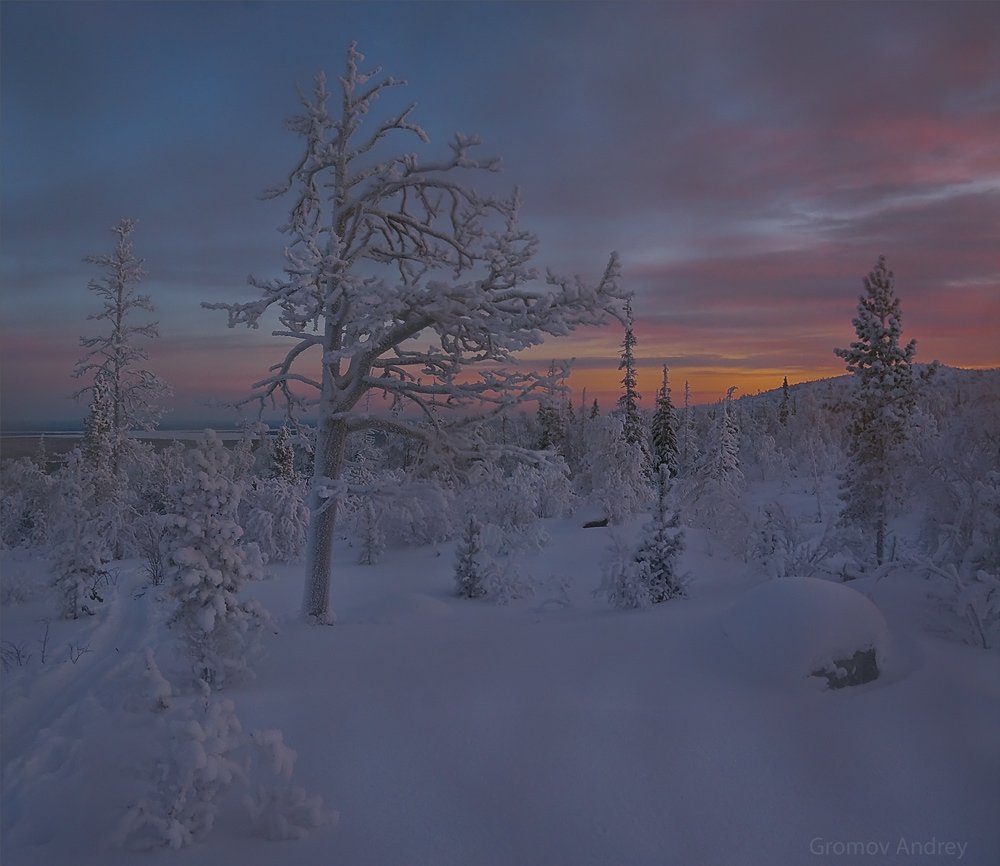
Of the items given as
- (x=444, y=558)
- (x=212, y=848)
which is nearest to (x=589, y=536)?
(x=444, y=558)

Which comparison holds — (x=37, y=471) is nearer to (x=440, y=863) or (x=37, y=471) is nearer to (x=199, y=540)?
(x=199, y=540)

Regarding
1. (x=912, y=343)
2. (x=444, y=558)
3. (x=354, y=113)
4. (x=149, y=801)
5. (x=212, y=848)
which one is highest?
(x=354, y=113)

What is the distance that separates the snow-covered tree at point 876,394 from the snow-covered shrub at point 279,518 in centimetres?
1897

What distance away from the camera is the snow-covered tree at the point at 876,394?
18.9 metres

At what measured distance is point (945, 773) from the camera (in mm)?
4852

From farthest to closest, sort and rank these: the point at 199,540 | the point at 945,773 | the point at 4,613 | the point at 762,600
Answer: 1. the point at 4,613
2. the point at 762,600
3. the point at 199,540
4. the point at 945,773

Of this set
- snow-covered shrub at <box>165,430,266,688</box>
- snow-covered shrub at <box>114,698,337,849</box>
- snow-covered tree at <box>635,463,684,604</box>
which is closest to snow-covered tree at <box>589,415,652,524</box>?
snow-covered tree at <box>635,463,684,604</box>

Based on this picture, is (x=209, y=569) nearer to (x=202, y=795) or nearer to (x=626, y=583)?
(x=202, y=795)

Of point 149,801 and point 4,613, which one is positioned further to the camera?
point 4,613

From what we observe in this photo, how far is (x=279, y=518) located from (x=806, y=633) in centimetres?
2101

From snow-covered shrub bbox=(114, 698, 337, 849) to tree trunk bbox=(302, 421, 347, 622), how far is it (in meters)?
6.43

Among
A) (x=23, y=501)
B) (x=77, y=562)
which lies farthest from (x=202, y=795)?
(x=23, y=501)

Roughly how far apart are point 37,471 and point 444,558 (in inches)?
719

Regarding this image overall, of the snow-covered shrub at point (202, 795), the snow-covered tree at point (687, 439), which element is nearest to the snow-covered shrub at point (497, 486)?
the snow-covered shrub at point (202, 795)
